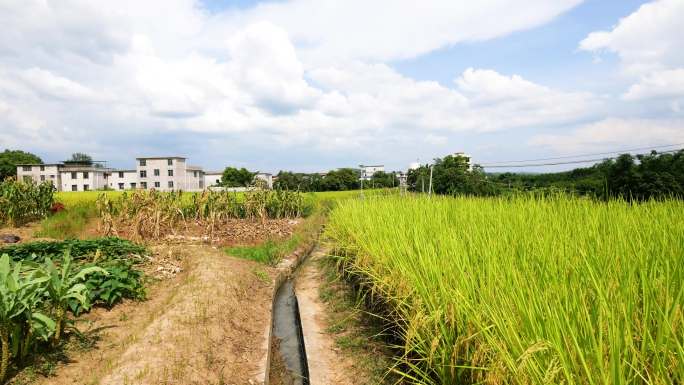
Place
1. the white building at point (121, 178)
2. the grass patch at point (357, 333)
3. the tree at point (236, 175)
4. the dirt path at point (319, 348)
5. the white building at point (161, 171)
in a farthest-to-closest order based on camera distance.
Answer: the tree at point (236, 175) < the white building at point (121, 178) < the white building at point (161, 171) < the dirt path at point (319, 348) < the grass patch at point (357, 333)

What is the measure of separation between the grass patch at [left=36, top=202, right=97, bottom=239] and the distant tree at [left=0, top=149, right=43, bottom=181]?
2445 inches

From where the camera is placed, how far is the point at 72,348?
3428 mm

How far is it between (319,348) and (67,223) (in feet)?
32.6

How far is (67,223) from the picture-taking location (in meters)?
10.7

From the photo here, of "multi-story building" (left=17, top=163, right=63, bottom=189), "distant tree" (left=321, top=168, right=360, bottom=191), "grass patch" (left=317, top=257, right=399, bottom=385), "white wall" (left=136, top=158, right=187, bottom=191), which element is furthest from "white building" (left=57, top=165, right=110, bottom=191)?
"grass patch" (left=317, top=257, right=399, bottom=385)

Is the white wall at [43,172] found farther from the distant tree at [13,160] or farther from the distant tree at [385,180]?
the distant tree at [385,180]

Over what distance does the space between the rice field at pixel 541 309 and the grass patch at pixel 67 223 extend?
904 centimetres

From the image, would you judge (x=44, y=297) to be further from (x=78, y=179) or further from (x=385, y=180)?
(x=78, y=179)

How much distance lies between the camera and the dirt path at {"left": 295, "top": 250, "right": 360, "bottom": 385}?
11.5 feet

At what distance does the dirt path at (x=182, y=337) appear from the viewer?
10.1 ft

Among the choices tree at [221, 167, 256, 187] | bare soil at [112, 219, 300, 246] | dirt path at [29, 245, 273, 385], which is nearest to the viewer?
dirt path at [29, 245, 273, 385]

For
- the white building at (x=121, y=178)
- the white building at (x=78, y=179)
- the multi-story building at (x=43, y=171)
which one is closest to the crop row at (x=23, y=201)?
the white building at (x=78, y=179)

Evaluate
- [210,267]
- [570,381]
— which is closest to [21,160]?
[210,267]

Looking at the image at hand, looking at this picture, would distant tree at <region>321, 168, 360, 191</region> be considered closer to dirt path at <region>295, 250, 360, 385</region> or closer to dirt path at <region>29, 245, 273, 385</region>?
dirt path at <region>295, 250, 360, 385</region>
